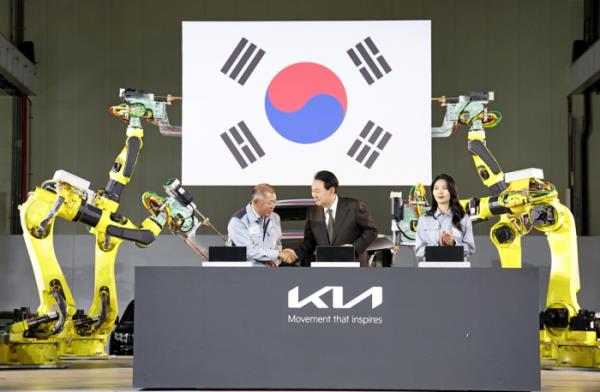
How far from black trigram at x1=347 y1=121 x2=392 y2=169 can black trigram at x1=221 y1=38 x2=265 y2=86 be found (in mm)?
1287

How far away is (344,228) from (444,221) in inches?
27.8

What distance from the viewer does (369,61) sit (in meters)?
9.34

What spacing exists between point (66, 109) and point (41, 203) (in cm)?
404

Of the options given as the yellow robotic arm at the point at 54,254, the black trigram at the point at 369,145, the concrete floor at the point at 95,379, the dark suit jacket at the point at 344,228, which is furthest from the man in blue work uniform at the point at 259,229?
the black trigram at the point at 369,145

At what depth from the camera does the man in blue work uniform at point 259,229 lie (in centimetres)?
654

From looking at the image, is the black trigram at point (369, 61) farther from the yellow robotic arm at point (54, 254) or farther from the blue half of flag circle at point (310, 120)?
the yellow robotic arm at point (54, 254)

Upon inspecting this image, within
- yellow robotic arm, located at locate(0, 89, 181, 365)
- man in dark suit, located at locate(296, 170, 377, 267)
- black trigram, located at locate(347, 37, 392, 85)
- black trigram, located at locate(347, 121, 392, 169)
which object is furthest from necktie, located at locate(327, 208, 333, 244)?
black trigram, located at locate(347, 37, 392, 85)

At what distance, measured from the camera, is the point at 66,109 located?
11727mm

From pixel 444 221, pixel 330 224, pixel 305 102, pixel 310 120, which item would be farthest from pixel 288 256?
pixel 305 102

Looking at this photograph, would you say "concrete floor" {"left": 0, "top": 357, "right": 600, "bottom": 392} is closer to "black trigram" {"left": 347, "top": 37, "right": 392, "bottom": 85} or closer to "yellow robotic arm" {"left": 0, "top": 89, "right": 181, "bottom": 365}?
"yellow robotic arm" {"left": 0, "top": 89, "right": 181, "bottom": 365}

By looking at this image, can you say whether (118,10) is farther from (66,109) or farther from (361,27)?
(361,27)

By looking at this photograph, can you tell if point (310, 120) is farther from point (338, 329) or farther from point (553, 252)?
point (338, 329)

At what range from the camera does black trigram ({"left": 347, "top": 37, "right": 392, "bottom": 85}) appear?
9328 millimetres

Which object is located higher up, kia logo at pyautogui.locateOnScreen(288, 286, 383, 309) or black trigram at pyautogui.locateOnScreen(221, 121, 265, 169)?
black trigram at pyautogui.locateOnScreen(221, 121, 265, 169)
